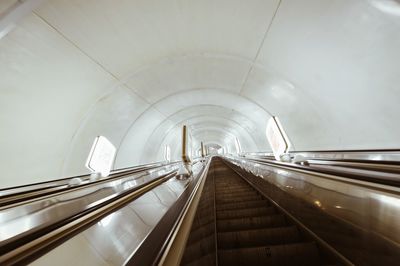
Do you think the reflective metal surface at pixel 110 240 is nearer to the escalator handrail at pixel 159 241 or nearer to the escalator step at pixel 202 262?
the escalator handrail at pixel 159 241

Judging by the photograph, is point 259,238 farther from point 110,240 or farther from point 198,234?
point 110,240

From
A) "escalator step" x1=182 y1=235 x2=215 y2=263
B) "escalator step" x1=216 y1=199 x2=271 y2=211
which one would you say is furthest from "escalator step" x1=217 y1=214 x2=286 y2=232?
"escalator step" x1=182 y1=235 x2=215 y2=263

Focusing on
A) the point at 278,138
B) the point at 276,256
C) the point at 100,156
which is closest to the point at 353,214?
the point at 276,256

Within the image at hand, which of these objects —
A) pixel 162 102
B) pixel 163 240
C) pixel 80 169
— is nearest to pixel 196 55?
pixel 162 102

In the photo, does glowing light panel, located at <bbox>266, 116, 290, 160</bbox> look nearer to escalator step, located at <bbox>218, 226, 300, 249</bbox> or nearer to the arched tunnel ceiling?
the arched tunnel ceiling

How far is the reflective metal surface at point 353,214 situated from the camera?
1405 mm

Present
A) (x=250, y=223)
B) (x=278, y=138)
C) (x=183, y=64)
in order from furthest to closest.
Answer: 1. (x=183, y=64)
2. (x=278, y=138)
3. (x=250, y=223)

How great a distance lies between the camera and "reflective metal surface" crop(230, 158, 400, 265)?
1.41m

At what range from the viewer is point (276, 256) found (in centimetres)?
188

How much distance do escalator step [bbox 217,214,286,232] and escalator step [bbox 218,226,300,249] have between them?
409 millimetres

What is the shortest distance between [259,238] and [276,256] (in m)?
0.45

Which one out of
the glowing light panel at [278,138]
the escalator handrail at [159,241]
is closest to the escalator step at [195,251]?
the escalator handrail at [159,241]

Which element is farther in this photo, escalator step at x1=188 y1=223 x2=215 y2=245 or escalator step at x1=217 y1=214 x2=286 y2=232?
escalator step at x1=217 y1=214 x2=286 y2=232

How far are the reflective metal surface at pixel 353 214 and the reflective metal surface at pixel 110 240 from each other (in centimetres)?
167
